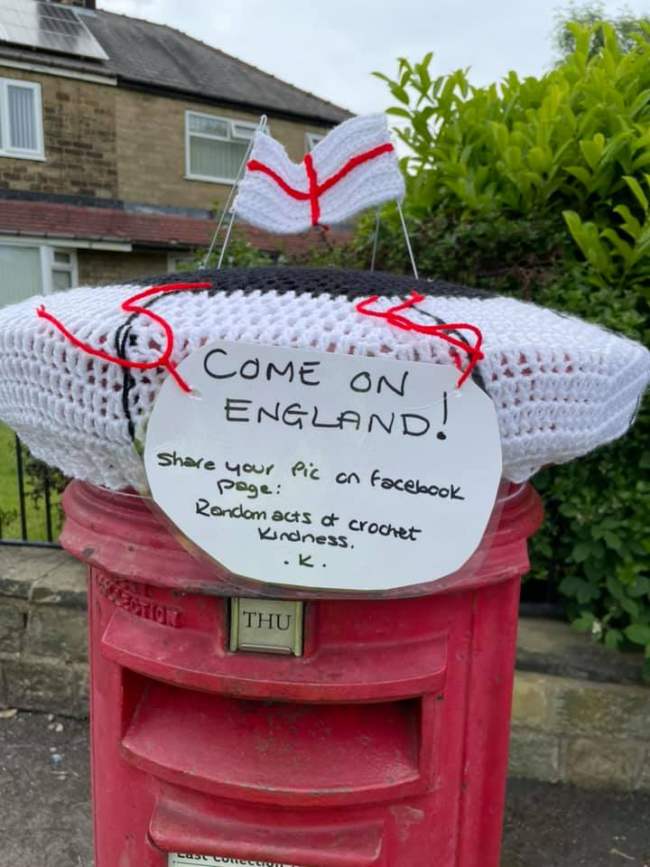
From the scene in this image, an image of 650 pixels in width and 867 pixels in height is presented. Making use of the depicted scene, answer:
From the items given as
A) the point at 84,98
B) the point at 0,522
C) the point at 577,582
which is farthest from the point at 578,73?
the point at 84,98

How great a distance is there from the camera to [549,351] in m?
0.92

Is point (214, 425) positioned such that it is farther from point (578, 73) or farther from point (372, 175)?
point (578, 73)

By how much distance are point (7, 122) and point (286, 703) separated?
13697 millimetres

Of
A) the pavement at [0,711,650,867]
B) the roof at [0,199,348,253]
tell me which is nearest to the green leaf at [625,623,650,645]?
the pavement at [0,711,650,867]

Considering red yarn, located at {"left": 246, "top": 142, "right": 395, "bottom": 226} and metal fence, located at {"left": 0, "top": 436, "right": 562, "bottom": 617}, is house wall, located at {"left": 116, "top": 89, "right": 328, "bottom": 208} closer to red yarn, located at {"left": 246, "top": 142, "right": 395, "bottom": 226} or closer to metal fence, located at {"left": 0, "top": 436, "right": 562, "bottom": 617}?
metal fence, located at {"left": 0, "top": 436, "right": 562, "bottom": 617}

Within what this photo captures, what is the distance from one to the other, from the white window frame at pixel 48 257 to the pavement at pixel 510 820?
455 inches

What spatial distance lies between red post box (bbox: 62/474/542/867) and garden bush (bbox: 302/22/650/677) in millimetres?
986

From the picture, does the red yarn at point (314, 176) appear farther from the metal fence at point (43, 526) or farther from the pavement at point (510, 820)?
the pavement at point (510, 820)

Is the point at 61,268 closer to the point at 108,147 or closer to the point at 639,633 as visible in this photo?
the point at 108,147

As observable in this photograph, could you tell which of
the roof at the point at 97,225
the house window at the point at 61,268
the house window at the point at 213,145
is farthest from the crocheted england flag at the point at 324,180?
the house window at the point at 213,145

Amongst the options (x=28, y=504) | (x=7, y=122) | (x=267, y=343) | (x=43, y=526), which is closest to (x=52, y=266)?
(x=7, y=122)

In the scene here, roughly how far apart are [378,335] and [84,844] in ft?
6.43

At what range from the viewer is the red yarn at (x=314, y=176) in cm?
145

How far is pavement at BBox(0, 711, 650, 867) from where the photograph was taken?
2061 mm
